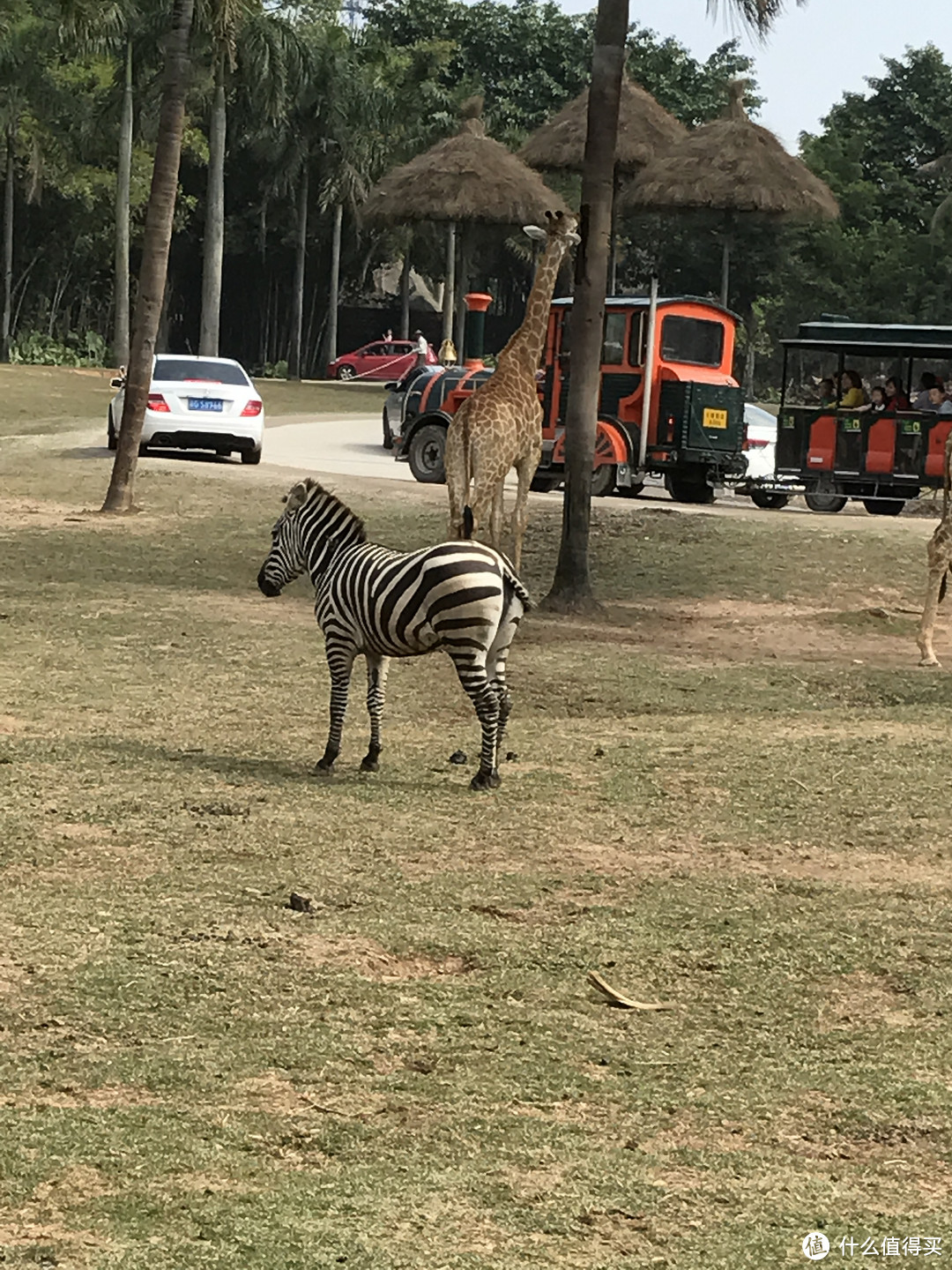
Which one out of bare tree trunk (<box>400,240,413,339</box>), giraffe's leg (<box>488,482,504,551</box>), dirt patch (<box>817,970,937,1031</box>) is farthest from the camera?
bare tree trunk (<box>400,240,413,339</box>)

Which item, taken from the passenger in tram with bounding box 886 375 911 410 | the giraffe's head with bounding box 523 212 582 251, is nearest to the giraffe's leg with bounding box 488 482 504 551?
the giraffe's head with bounding box 523 212 582 251

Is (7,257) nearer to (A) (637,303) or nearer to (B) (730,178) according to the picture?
(B) (730,178)

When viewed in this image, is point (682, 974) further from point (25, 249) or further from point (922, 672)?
point (25, 249)

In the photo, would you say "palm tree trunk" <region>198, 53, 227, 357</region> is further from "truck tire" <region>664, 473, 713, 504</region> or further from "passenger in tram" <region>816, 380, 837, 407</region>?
"passenger in tram" <region>816, 380, 837, 407</region>

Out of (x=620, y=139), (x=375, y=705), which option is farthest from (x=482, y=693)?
(x=620, y=139)

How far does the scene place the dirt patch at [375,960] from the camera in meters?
6.26

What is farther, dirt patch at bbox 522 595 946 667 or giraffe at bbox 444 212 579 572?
giraffe at bbox 444 212 579 572

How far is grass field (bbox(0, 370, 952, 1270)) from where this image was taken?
4520 millimetres

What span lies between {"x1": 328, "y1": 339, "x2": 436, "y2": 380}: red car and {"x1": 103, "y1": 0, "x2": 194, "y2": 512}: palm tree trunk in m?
38.4

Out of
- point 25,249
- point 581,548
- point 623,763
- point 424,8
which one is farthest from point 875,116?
point 623,763

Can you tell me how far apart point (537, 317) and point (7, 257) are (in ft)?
137

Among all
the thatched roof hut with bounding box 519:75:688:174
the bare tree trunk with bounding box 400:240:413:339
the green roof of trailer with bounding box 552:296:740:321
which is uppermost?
the thatched roof hut with bounding box 519:75:688:174

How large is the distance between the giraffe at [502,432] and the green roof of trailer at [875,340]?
29.2 ft

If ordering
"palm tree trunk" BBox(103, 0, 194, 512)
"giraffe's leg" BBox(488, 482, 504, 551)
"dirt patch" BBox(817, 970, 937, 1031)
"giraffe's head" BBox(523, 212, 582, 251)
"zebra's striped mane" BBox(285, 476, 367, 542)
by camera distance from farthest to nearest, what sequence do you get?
"palm tree trunk" BBox(103, 0, 194, 512) < "giraffe's head" BBox(523, 212, 582, 251) < "giraffe's leg" BBox(488, 482, 504, 551) < "zebra's striped mane" BBox(285, 476, 367, 542) < "dirt patch" BBox(817, 970, 937, 1031)
